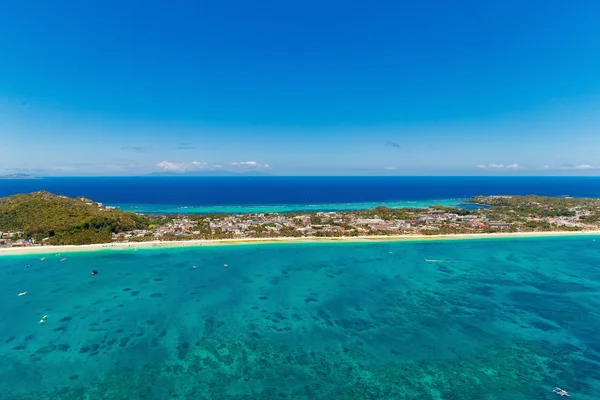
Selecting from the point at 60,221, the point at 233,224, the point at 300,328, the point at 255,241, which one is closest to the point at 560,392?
the point at 300,328

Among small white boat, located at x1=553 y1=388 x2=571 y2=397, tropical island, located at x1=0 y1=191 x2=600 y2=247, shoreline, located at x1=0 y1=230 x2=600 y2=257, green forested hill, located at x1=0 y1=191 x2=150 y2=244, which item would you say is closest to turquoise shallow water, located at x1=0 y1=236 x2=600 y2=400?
small white boat, located at x1=553 y1=388 x2=571 y2=397

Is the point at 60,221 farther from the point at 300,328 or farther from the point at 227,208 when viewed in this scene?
the point at 300,328

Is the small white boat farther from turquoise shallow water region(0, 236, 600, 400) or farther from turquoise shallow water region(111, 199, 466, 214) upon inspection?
turquoise shallow water region(111, 199, 466, 214)

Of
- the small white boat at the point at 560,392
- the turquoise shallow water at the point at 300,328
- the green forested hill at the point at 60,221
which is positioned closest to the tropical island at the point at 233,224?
the green forested hill at the point at 60,221

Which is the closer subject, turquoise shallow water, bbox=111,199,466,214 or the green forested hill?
the green forested hill

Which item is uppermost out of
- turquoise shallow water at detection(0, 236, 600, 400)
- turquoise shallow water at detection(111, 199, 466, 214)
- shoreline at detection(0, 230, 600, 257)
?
turquoise shallow water at detection(111, 199, 466, 214)

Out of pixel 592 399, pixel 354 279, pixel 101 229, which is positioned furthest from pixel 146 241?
pixel 592 399

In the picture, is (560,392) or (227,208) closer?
(560,392)

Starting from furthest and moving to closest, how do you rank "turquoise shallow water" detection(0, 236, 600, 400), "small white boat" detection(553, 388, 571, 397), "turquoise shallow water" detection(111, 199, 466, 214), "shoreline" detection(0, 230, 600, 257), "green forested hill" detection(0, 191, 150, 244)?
"turquoise shallow water" detection(111, 199, 466, 214) < "green forested hill" detection(0, 191, 150, 244) < "shoreline" detection(0, 230, 600, 257) < "turquoise shallow water" detection(0, 236, 600, 400) < "small white boat" detection(553, 388, 571, 397)
